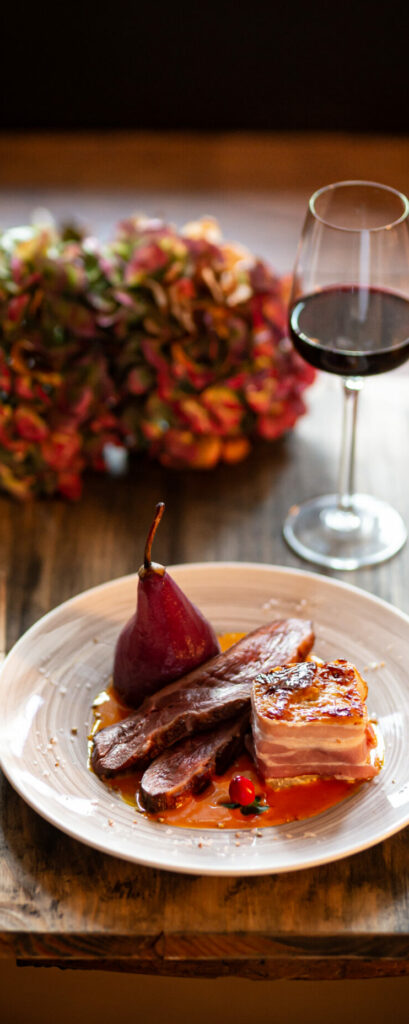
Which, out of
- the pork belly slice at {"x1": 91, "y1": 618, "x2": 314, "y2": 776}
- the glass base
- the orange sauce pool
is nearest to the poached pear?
the pork belly slice at {"x1": 91, "y1": 618, "x2": 314, "y2": 776}

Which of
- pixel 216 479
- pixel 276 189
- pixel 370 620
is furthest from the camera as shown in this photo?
pixel 276 189

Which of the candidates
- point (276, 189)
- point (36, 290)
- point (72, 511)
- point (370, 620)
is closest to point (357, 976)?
point (370, 620)

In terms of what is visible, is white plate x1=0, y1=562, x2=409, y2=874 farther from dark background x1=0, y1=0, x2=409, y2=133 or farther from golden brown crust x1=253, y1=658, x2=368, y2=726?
dark background x1=0, y1=0, x2=409, y2=133

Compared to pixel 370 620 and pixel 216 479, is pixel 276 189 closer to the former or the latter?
pixel 216 479

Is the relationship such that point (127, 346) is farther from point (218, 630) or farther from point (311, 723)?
point (311, 723)

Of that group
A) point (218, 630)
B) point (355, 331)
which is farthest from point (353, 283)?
point (218, 630)

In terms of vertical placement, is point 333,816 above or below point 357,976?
above

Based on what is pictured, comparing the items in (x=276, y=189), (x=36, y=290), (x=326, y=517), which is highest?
(x=36, y=290)
